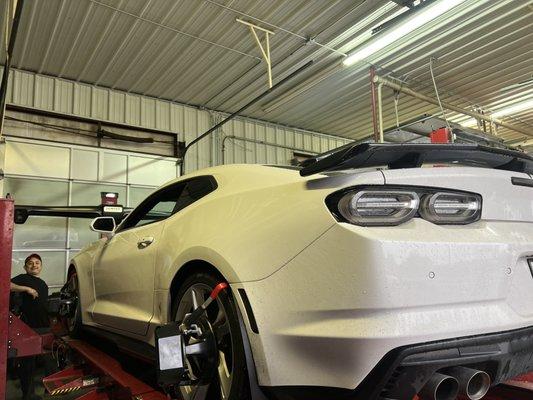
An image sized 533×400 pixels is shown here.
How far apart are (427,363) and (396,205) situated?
515mm

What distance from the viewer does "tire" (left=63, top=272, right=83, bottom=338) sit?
3651mm

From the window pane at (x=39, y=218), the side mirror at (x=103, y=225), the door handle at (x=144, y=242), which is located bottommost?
the door handle at (x=144, y=242)

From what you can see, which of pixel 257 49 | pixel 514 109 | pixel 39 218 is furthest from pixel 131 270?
pixel 514 109

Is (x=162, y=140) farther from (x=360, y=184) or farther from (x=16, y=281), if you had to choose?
(x=360, y=184)

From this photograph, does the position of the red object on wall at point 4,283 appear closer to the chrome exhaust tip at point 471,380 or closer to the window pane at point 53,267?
the chrome exhaust tip at point 471,380

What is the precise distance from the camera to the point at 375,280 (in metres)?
1.33

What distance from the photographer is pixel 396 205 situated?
147 cm

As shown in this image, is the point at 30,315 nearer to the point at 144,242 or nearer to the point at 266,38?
the point at 144,242

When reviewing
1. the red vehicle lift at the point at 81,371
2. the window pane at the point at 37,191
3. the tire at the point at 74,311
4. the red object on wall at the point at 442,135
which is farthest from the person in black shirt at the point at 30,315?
the red object on wall at the point at 442,135

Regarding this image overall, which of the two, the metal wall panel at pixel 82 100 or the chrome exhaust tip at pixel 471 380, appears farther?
the metal wall panel at pixel 82 100

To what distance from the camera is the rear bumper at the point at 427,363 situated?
51.9 inches

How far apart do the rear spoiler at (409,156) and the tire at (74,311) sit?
2.87 meters

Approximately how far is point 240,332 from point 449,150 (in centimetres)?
106

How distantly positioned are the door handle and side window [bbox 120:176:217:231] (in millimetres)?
146
